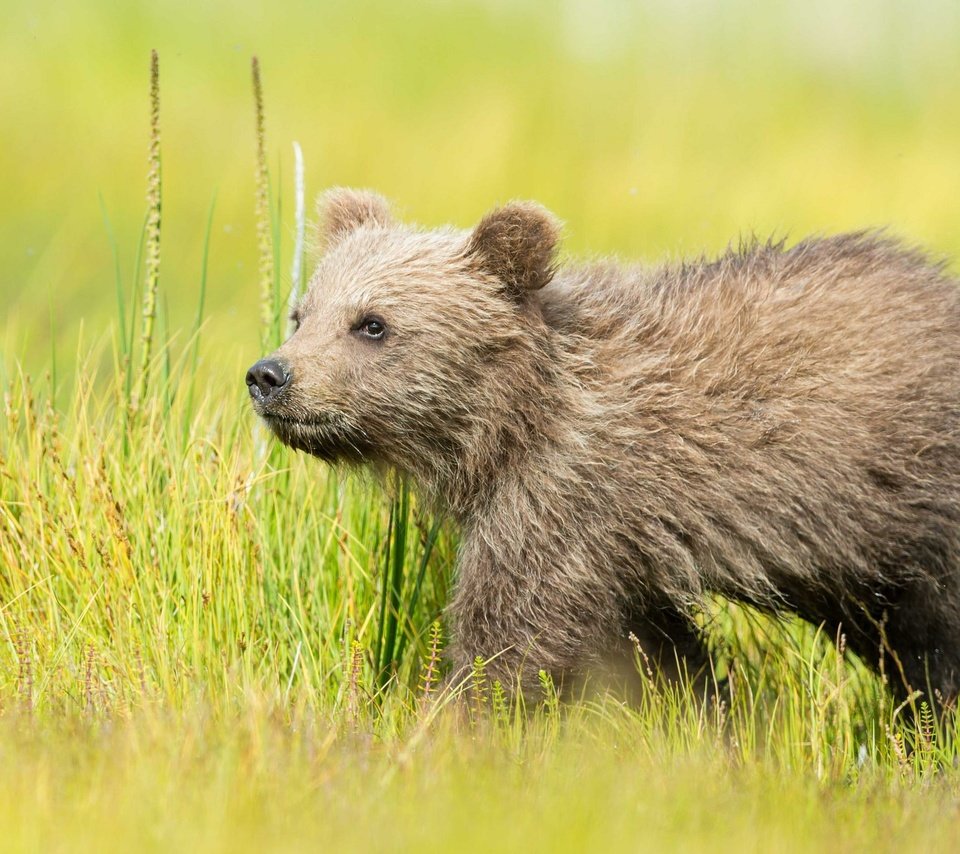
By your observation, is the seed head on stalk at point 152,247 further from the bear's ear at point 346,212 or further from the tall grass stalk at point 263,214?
the bear's ear at point 346,212

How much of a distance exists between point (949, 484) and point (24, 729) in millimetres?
3591

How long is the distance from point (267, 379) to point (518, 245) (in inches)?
45.6

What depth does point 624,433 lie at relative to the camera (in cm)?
519

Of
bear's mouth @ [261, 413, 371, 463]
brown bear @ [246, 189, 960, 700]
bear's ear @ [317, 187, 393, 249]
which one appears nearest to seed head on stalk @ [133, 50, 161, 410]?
bear's ear @ [317, 187, 393, 249]

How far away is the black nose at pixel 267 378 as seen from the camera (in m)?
4.89

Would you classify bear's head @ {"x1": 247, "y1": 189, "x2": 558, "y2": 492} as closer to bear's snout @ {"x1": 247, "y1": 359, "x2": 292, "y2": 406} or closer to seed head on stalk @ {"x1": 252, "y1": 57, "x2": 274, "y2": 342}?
bear's snout @ {"x1": 247, "y1": 359, "x2": 292, "y2": 406}

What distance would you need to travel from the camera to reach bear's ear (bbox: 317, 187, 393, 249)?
5.96m

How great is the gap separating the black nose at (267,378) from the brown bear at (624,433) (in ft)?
0.08

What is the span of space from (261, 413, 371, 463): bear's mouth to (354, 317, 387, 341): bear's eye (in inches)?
14.8

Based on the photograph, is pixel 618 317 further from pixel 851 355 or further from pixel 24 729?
pixel 24 729

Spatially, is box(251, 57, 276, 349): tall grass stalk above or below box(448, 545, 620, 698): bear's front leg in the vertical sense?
above

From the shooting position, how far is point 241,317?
1118cm

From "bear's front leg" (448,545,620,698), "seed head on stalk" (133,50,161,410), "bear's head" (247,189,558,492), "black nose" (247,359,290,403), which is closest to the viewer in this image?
"black nose" (247,359,290,403)

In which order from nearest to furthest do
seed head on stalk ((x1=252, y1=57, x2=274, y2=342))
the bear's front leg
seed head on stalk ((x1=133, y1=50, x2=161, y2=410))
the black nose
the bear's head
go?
the black nose, the bear's front leg, the bear's head, seed head on stalk ((x1=133, y1=50, x2=161, y2=410)), seed head on stalk ((x1=252, y1=57, x2=274, y2=342))
